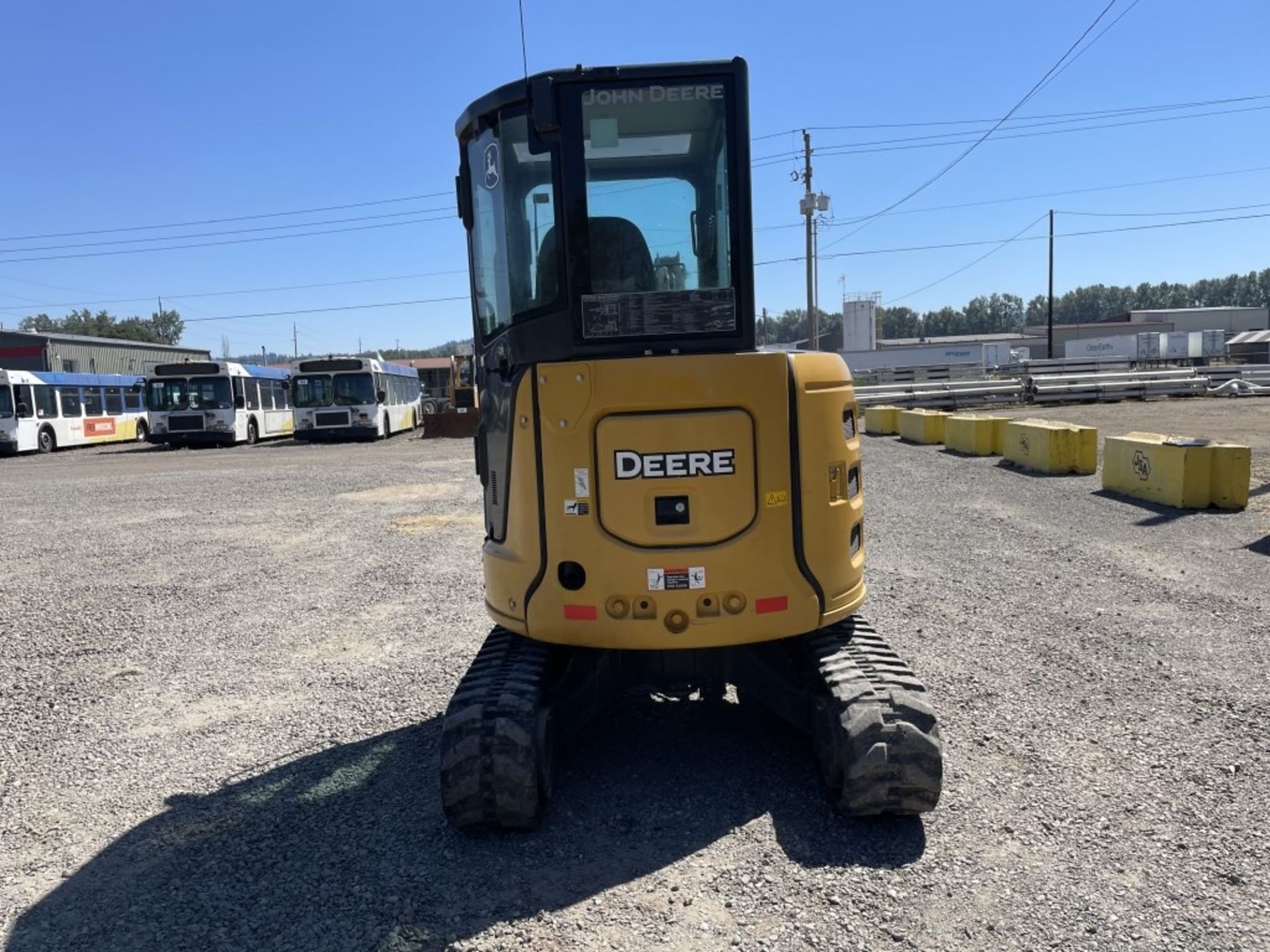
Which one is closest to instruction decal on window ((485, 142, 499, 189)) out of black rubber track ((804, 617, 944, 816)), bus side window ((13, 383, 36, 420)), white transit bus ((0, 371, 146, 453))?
black rubber track ((804, 617, 944, 816))

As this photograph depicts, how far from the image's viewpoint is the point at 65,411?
111 ft

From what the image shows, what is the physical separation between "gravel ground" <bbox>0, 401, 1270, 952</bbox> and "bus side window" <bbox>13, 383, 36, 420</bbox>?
26.3m

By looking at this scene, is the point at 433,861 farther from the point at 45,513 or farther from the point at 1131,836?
the point at 45,513

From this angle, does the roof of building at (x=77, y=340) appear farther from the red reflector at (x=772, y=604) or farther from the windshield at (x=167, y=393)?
the red reflector at (x=772, y=604)

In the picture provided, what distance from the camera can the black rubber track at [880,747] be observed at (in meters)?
3.62

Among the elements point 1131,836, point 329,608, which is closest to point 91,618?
point 329,608

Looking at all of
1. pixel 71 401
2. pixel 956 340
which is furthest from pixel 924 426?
pixel 956 340

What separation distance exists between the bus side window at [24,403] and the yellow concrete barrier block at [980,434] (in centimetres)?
3051

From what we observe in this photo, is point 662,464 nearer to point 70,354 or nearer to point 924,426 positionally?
point 924,426

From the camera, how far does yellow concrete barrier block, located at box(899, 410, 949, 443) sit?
2112 cm

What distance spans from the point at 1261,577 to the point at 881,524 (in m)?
4.19

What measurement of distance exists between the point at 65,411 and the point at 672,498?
122 ft

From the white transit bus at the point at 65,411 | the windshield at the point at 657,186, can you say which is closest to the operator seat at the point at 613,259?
the windshield at the point at 657,186

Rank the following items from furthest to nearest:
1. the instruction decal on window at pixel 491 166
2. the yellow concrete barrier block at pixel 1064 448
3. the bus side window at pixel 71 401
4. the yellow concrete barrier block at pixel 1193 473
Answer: the bus side window at pixel 71 401
the yellow concrete barrier block at pixel 1064 448
the yellow concrete barrier block at pixel 1193 473
the instruction decal on window at pixel 491 166
